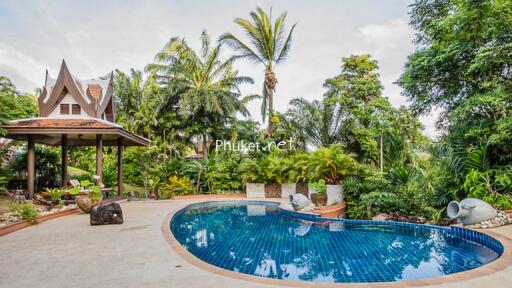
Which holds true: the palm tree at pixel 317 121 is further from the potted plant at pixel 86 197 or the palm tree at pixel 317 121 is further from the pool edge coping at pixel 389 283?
the pool edge coping at pixel 389 283

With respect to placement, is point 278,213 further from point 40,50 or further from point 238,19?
point 40,50

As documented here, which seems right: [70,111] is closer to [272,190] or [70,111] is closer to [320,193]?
[272,190]

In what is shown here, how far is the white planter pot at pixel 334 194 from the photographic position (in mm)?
10422

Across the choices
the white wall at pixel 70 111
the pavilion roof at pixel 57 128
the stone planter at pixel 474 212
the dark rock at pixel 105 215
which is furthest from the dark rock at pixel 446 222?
the white wall at pixel 70 111

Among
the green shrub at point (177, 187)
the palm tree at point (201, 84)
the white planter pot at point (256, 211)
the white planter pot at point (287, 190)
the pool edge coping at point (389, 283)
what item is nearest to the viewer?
the pool edge coping at point (389, 283)

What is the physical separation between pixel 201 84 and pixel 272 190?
1011cm

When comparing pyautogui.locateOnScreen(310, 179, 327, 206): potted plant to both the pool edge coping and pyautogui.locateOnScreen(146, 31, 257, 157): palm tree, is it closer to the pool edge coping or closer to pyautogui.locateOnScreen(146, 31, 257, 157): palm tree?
the pool edge coping

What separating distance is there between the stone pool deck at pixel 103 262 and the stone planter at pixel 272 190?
8766 millimetres

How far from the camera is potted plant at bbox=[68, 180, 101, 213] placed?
955 centimetres

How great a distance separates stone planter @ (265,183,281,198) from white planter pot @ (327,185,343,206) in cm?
487

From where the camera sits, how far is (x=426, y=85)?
10.0 metres

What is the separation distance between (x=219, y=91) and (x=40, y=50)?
9471 millimetres

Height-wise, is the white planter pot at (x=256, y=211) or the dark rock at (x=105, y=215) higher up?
the dark rock at (x=105, y=215)

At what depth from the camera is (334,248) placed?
6.31 meters
